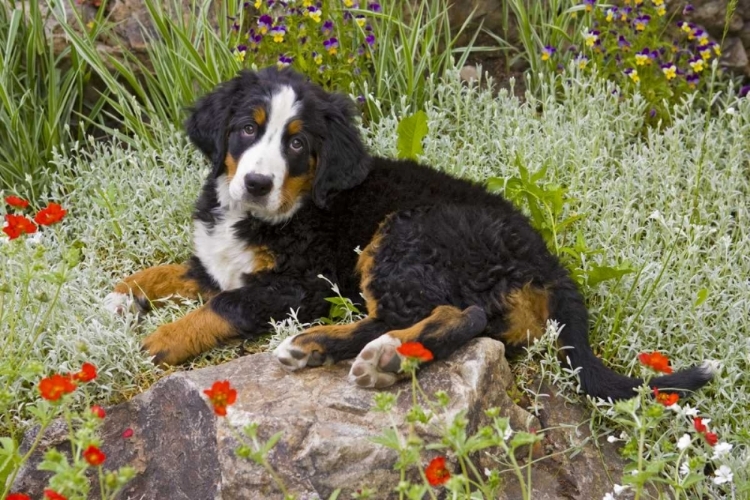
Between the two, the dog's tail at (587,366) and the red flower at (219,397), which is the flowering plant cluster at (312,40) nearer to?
the dog's tail at (587,366)

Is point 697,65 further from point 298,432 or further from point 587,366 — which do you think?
point 298,432

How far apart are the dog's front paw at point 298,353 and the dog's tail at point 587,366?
3.00 ft

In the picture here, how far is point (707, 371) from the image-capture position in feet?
11.0

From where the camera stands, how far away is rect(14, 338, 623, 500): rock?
298 cm

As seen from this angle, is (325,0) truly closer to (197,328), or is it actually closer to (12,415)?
(197,328)

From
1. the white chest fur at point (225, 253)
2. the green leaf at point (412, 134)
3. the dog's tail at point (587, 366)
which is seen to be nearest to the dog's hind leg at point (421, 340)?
the dog's tail at point (587, 366)

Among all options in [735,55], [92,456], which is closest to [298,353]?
[92,456]

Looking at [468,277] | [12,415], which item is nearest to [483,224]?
[468,277]

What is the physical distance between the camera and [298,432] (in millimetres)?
3031

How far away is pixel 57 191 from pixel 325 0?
182 centimetres

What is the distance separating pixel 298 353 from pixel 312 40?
248 centimetres

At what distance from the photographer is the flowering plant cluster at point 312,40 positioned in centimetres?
516

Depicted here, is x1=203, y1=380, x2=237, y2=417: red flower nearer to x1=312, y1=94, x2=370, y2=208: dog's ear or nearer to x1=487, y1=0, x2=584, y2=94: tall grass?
x1=312, y1=94, x2=370, y2=208: dog's ear

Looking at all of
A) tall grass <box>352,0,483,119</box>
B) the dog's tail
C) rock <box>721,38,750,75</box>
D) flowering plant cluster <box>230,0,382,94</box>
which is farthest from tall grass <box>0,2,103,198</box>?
rock <box>721,38,750,75</box>
